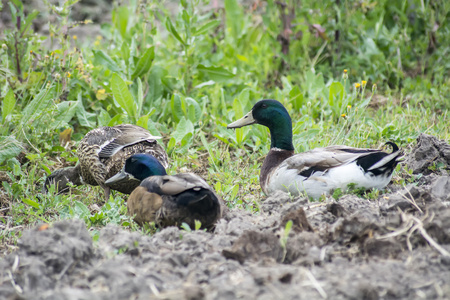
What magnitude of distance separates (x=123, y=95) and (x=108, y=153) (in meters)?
1.09

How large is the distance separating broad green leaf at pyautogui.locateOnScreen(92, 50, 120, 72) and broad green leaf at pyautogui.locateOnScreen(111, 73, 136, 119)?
2.71ft

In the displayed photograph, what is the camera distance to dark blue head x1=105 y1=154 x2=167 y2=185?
14.2 ft

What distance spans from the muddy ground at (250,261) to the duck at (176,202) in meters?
0.21

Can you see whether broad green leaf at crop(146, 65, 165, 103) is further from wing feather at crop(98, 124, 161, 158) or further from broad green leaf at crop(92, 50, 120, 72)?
wing feather at crop(98, 124, 161, 158)

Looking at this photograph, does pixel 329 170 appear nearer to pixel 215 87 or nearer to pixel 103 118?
pixel 103 118

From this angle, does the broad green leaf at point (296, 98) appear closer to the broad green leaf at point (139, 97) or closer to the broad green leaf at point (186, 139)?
the broad green leaf at point (186, 139)

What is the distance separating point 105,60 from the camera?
6.51 meters

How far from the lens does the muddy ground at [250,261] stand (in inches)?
96.3

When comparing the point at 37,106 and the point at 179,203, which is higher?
the point at 37,106

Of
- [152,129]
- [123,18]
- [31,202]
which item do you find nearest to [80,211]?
[31,202]

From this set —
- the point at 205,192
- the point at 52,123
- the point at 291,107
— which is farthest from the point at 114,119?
the point at 205,192

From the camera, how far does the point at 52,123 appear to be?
5754 mm

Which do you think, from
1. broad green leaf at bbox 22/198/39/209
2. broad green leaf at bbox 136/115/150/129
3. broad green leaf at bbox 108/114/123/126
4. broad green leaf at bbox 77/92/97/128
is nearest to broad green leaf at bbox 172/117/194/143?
broad green leaf at bbox 136/115/150/129

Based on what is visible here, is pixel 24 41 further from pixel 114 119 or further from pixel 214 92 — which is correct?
pixel 214 92
